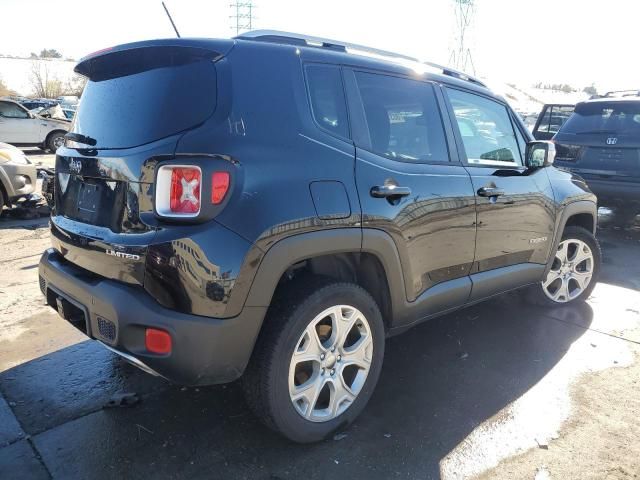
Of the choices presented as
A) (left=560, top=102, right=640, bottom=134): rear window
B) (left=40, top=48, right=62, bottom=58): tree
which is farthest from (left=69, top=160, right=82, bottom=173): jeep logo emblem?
(left=40, top=48, right=62, bottom=58): tree

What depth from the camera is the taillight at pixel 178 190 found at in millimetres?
2123

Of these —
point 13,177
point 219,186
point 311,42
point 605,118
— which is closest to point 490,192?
point 311,42

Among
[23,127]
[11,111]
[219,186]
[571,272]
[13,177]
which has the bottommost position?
[23,127]

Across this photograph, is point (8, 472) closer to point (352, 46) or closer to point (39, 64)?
point (352, 46)

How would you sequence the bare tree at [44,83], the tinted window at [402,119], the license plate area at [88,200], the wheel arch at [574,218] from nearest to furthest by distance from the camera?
1. the license plate area at [88,200]
2. the tinted window at [402,119]
3. the wheel arch at [574,218]
4. the bare tree at [44,83]

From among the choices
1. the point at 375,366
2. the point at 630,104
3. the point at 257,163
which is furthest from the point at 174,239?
the point at 630,104

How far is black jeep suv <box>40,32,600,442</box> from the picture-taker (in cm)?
215

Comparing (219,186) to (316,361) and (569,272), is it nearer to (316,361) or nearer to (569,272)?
(316,361)

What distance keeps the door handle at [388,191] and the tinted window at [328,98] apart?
31 cm

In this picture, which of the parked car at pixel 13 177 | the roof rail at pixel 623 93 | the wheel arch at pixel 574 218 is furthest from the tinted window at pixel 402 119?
the roof rail at pixel 623 93

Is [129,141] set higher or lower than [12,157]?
higher

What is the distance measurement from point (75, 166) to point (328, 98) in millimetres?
1327

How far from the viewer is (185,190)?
2.14 m

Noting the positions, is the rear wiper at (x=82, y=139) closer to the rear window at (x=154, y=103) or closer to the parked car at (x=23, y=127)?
the rear window at (x=154, y=103)
